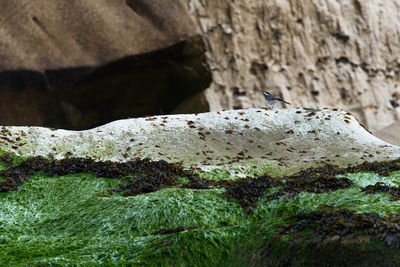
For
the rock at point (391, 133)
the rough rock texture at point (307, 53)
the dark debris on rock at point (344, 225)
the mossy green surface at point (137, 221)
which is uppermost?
the dark debris on rock at point (344, 225)

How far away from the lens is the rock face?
15594 millimetres

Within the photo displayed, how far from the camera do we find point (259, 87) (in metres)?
21.6

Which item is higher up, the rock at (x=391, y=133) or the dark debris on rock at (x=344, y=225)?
the dark debris on rock at (x=344, y=225)

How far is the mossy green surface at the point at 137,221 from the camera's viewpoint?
6023mm

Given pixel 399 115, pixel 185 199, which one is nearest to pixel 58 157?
pixel 185 199

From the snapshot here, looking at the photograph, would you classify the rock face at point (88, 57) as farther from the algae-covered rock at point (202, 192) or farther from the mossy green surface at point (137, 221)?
the mossy green surface at point (137, 221)

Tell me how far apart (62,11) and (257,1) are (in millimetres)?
8605

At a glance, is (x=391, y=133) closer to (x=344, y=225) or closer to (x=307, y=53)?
(x=307, y=53)

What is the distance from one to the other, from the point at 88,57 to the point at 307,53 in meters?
10.5

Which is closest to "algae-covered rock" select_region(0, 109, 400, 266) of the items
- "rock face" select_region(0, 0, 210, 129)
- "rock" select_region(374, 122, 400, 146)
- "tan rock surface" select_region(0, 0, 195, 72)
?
"rock face" select_region(0, 0, 210, 129)

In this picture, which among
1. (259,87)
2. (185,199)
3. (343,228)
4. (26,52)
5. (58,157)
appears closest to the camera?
(343,228)

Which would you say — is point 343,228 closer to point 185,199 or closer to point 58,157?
point 185,199

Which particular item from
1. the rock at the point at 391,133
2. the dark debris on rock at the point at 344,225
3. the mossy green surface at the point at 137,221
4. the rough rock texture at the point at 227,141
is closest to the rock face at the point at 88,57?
the rough rock texture at the point at 227,141

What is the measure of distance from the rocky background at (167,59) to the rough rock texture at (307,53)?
0.04 meters
